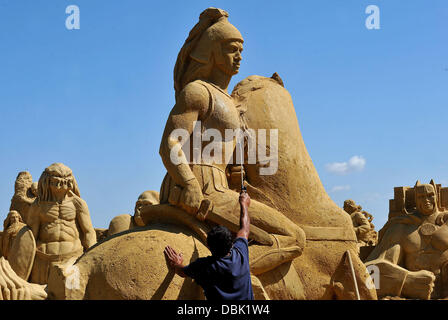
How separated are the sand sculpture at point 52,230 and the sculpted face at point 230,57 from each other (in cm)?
453

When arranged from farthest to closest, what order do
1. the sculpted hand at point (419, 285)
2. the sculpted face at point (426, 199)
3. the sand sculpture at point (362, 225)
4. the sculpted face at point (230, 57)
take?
the sand sculpture at point (362, 225), the sculpted face at point (426, 199), the sculpted hand at point (419, 285), the sculpted face at point (230, 57)

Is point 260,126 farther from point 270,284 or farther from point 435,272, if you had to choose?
point 435,272

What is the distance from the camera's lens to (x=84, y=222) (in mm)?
10781

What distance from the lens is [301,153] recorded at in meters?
6.86

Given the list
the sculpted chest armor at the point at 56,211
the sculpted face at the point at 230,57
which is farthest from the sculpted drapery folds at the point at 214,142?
the sculpted chest armor at the point at 56,211

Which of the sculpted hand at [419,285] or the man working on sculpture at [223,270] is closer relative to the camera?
the man working on sculpture at [223,270]

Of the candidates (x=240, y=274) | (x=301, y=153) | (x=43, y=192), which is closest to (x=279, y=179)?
(x=301, y=153)

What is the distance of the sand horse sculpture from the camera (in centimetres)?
577

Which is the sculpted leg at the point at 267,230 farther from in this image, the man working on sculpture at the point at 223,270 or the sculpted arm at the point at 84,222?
the sculpted arm at the point at 84,222

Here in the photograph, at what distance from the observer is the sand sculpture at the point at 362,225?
50.9ft

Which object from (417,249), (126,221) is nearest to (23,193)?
(126,221)

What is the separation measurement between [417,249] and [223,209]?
5.87m

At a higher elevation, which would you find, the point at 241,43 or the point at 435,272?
the point at 241,43
